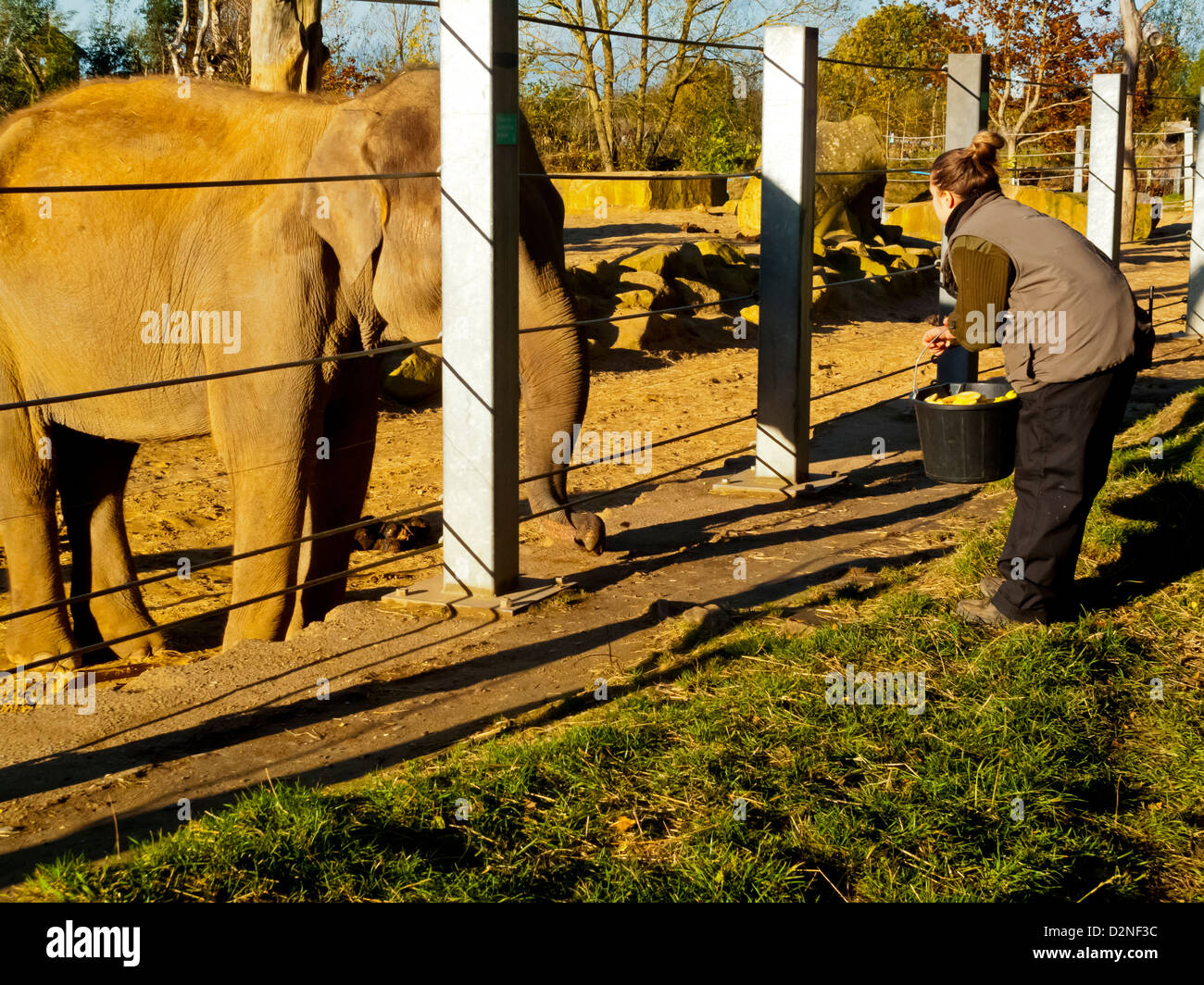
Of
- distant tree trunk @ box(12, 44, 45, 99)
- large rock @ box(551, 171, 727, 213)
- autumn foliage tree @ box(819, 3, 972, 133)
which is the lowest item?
large rock @ box(551, 171, 727, 213)

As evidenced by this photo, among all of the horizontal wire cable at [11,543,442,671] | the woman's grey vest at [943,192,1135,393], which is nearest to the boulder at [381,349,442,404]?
the horizontal wire cable at [11,543,442,671]

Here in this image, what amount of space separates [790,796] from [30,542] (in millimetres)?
4653

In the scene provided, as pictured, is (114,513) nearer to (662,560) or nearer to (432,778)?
(662,560)

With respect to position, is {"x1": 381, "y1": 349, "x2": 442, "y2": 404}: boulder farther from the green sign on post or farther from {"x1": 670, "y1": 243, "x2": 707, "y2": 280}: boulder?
the green sign on post

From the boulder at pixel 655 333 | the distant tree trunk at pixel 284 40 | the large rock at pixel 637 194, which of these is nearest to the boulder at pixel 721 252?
the boulder at pixel 655 333

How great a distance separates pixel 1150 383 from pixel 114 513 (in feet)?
26.4

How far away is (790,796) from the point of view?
11.6 ft

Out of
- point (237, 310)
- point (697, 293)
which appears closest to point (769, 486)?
point (237, 310)

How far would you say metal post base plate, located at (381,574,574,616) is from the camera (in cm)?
518

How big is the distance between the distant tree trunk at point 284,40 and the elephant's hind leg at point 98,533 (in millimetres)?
Answer: 4064

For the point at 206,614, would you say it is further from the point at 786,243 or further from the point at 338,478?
the point at 786,243

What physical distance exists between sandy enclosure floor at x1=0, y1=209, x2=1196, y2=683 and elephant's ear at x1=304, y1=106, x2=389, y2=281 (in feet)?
5.91

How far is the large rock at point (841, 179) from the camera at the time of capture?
21.8 m
